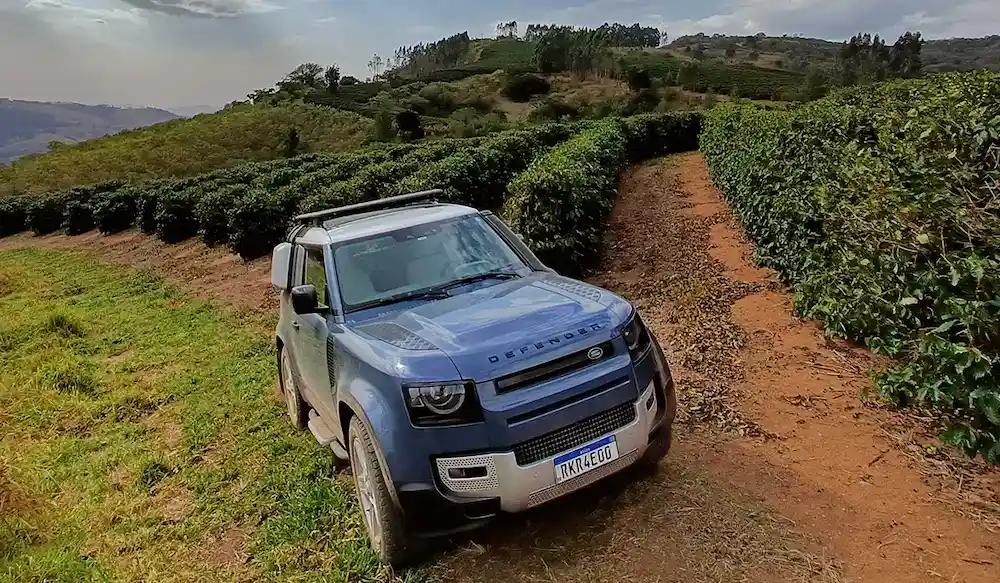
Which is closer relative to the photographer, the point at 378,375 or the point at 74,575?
the point at 378,375

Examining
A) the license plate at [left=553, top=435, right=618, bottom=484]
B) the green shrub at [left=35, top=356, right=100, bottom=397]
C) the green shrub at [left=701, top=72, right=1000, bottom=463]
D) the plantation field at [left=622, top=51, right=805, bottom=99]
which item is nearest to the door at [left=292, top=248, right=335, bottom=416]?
the license plate at [left=553, top=435, right=618, bottom=484]

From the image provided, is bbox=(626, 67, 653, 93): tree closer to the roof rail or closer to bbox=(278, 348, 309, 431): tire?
the roof rail

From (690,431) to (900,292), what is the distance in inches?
75.6

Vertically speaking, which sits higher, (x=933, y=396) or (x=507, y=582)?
(x=933, y=396)

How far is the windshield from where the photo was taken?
13.9 ft

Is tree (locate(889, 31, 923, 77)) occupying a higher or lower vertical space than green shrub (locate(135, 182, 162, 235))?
higher

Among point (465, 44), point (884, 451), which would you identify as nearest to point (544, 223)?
point (884, 451)

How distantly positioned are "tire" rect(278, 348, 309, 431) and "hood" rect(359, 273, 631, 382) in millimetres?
1969

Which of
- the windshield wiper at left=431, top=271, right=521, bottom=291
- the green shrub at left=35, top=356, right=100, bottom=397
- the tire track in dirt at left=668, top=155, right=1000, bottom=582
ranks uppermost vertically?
the windshield wiper at left=431, top=271, right=521, bottom=291

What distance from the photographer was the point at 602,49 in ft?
269

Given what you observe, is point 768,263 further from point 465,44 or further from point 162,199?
point 465,44

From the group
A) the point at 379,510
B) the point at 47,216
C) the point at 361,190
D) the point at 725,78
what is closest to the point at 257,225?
the point at 361,190

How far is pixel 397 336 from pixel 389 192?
10.2 meters

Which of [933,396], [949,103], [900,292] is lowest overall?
[933,396]
